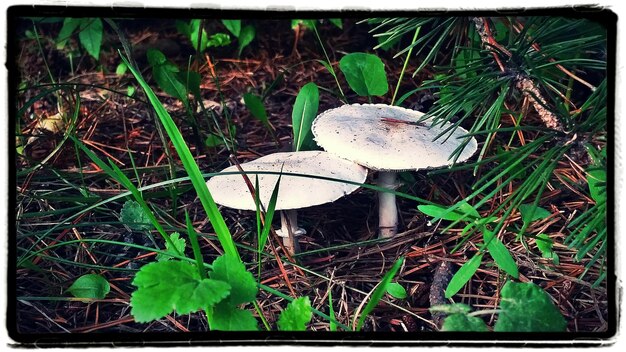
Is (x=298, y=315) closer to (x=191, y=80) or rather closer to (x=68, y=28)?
(x=191, y=80)

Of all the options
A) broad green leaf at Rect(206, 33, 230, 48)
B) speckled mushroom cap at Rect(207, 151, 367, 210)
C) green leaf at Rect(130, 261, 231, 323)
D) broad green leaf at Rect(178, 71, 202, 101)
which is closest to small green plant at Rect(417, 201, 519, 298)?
speckled mushroom cap at Rect(207, 151, 367, 210)

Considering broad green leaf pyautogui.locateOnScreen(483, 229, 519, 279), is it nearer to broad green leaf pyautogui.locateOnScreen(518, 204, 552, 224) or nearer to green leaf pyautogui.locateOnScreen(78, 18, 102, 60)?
broad green leaf pyautogui.locateOnScreen(518, 204, 552, 224)

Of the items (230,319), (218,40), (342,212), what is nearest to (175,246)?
(230,319)

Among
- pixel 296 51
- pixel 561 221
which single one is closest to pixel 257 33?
pixel 296 51

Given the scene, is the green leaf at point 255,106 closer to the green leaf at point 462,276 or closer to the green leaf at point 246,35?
the green leaf at point 246,35

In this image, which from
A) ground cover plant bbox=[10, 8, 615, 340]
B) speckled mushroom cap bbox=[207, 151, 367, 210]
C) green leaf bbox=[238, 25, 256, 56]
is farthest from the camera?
green leaf bbox=[238, 25, 256, 56]

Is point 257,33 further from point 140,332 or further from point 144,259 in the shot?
point 140,332
